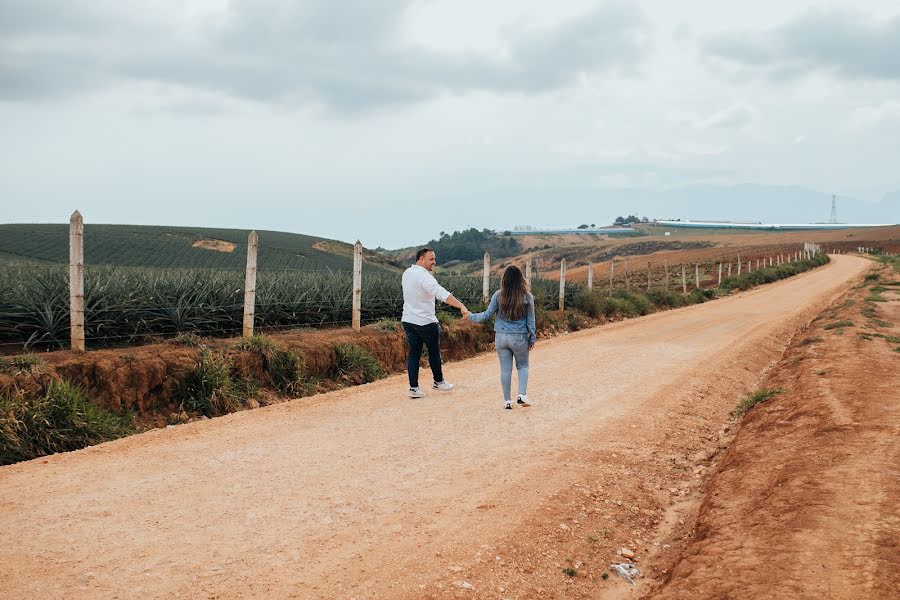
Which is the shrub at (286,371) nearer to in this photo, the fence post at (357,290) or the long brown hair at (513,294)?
the fence post at (357,290)

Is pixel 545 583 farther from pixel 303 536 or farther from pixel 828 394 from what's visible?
pixel 828 394

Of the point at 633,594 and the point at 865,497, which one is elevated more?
the point at 865,497

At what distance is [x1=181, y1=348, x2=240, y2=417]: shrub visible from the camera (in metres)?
9.33

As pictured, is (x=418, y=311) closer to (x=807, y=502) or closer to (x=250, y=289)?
(x=250, y=289)

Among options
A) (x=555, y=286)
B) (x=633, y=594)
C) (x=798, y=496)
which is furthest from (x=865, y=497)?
(x=555, y=286)

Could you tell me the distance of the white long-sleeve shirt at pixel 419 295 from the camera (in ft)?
30.8

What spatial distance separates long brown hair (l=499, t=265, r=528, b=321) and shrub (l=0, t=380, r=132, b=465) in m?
4.73

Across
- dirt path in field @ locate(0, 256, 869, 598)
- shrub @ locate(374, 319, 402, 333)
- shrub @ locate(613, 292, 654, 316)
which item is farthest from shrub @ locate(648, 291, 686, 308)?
dirt path in field @ locate(0, 256, 869, 598)

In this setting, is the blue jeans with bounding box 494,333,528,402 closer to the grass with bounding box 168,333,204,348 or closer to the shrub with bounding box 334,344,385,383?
the shrub with bounding box 334,344,385,383

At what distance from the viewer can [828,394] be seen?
8344 mm

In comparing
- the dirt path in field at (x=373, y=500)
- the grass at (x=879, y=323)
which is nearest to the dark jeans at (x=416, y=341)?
the dirt path in field at (x=373, y=500)

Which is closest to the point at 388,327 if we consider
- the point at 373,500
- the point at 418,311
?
the point at 418,311

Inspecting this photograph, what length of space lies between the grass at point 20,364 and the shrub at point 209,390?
183 centimetres

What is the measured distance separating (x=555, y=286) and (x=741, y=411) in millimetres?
14306
